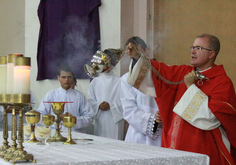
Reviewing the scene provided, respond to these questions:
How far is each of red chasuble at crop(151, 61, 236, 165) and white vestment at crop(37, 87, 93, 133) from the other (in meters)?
1.37

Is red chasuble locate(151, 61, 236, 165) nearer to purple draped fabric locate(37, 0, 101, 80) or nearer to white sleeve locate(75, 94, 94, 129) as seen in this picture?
white sleeve locate(75, 94, 94, 129)

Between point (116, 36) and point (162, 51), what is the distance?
2.06 ft

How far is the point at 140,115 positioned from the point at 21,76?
1912mm

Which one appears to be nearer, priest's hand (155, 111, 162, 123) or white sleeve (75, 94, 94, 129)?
priest's hand (155, 111, 162, 123)

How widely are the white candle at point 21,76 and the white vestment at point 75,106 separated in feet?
8.01

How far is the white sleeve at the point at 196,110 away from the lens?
232 centimetres

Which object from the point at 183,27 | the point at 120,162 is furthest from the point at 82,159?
the point at 183,27

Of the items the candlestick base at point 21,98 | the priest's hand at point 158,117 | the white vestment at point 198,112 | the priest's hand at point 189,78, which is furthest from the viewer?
the priest's hand at point 158,117

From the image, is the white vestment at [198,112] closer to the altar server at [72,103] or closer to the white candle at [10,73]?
the white candle at [10,73]

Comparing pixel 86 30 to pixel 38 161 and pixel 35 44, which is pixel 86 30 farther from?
pixel 38 161

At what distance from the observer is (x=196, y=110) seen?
2.35 meters

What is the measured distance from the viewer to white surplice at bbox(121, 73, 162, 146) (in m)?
2.99

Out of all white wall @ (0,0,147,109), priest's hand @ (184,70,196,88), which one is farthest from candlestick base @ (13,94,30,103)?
white wall @ (0,0,147,109)

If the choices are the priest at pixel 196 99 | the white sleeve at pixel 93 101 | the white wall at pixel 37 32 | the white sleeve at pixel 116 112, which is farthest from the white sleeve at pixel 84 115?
the priest at pixel 196 99
